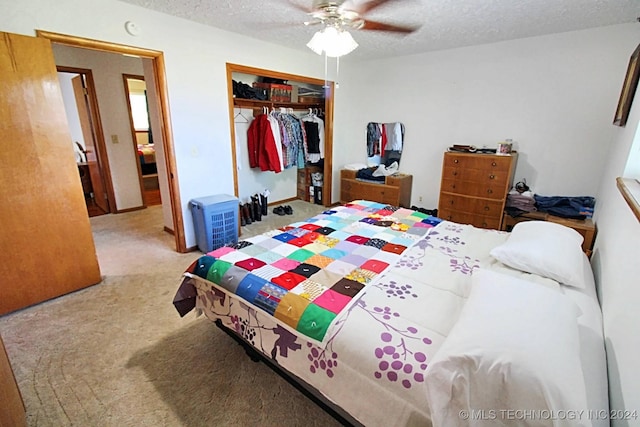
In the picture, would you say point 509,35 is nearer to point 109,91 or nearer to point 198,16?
point 198,16

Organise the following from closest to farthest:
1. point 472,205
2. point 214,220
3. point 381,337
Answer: point 381,337 → point 214,220 → point 472,205

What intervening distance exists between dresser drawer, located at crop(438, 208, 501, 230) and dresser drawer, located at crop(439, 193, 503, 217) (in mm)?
39

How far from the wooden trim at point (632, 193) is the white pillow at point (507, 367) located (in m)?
0.44

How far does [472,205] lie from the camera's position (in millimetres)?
3521

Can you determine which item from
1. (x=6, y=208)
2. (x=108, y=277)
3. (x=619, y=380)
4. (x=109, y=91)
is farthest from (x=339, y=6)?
(x=109, y=91)

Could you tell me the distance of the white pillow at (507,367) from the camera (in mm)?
748

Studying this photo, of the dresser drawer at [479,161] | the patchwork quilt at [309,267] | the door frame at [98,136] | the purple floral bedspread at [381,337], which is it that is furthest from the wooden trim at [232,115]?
the dresser drawer at [479,161]

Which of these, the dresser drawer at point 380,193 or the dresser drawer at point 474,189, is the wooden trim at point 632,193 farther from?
the dresser drawer at point 380,193

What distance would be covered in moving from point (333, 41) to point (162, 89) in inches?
71.6

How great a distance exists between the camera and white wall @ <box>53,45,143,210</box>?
3.98 m

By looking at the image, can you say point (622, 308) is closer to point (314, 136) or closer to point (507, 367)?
point (507, 367)

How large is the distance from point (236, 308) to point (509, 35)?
3.78 m

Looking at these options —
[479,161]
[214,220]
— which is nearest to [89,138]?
[214,220]

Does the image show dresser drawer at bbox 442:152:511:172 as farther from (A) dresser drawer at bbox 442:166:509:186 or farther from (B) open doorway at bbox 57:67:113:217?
(B) open doorway at bbox 57:67:113:217
